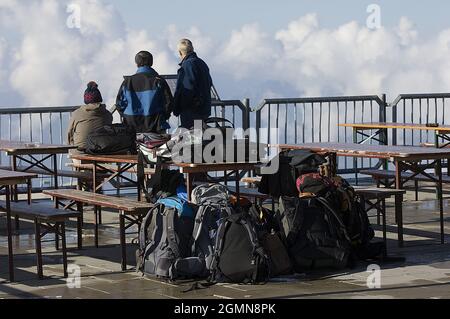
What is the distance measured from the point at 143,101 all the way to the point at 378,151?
9.13 feet

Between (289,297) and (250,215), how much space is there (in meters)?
1.08

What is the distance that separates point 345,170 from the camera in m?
20.1

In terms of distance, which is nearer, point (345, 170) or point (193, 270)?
point (193, 270)

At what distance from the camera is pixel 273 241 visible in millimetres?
11070

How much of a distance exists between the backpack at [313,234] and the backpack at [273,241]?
11 centimetres

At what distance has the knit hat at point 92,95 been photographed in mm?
16094

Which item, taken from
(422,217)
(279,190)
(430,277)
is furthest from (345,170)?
(430,277)

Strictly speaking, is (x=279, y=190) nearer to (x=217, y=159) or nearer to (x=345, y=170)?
(x=217, y=159)

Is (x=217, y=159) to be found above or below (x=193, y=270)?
above

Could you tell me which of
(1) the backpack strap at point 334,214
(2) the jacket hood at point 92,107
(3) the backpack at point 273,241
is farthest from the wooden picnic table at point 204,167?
(2) the jacket hood at point 92,107

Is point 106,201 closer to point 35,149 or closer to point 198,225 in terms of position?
point 198,225

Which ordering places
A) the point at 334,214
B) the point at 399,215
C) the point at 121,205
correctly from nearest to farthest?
1. the point at 334,214
2. the point at 121,205
3. the point at 399,215

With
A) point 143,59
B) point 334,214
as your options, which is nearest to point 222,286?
point 334,214
